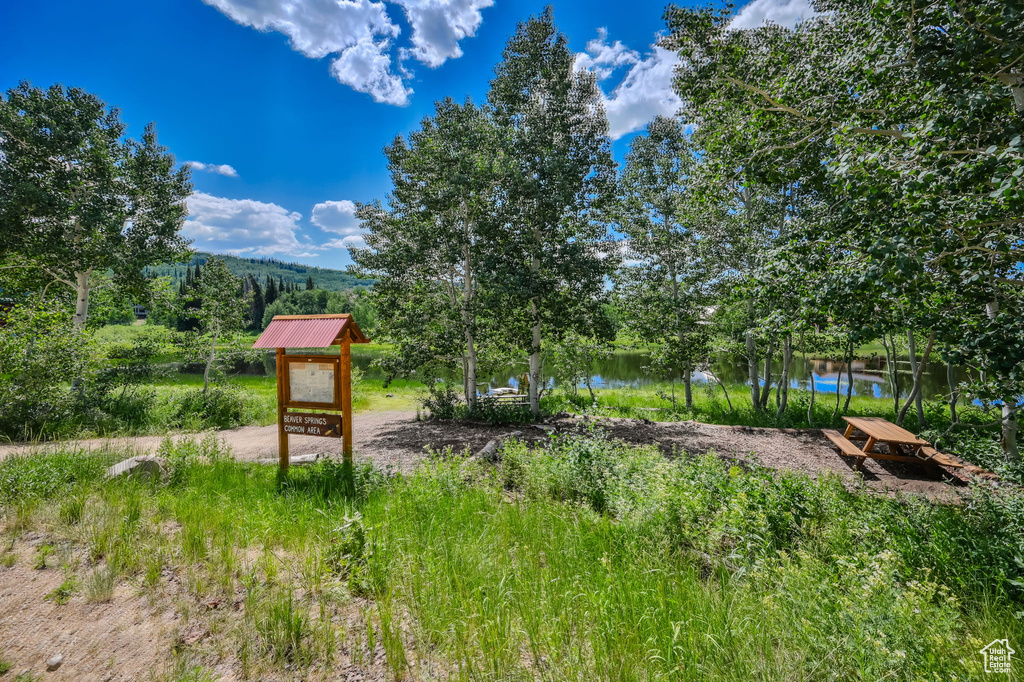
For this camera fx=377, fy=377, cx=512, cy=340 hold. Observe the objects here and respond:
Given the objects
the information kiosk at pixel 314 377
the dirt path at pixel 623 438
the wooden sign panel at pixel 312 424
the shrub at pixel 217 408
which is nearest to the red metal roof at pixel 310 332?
the information kiosk at pixel 314 377

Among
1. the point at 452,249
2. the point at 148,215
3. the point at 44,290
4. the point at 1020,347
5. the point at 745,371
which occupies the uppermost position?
the point at 148,215

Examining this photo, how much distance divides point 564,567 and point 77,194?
18.2m

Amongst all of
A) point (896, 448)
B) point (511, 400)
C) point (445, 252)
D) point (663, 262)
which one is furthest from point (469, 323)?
point (896, 448)

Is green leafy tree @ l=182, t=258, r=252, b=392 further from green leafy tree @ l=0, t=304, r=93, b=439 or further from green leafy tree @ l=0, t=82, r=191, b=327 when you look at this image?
green leafy tree @ l=0, t=304, r=93, b=439

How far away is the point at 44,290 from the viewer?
12.8 metres

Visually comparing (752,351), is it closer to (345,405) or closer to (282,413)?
(345,405)

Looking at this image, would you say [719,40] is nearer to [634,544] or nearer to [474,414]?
[634,544]

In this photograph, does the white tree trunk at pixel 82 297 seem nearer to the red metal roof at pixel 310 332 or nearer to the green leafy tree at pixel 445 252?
the green leafy tree at pixel 445 252

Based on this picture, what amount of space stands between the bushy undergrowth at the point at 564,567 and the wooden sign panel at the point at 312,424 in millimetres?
768

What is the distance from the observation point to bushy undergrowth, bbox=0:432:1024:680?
2438 millimetres

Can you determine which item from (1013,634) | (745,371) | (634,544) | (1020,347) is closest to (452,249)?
(634,544)

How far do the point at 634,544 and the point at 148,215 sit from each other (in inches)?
731
